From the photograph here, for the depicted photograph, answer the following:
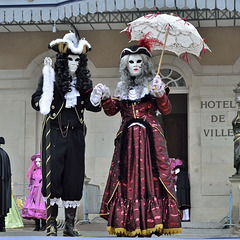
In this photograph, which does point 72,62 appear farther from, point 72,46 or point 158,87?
point 158,87

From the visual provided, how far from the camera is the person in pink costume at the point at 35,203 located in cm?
1351

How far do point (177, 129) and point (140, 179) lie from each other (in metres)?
13.6

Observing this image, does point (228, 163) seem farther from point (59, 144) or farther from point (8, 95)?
point (59, 144)

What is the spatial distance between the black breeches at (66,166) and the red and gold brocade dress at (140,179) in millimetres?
429

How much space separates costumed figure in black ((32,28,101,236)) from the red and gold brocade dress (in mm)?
376

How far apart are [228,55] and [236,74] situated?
51cm

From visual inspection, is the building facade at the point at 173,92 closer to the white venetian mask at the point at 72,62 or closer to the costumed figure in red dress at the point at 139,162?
the costumed figure in red dress at the point at 139,162

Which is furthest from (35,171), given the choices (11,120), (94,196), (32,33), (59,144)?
(59,144)

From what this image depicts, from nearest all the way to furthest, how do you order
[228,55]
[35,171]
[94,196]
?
[35,171] < [94,196] < [228,55]

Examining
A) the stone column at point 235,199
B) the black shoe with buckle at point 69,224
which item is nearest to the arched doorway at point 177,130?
the stone column at point 235,199

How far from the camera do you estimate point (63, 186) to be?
7.41 m

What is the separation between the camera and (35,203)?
13727mm

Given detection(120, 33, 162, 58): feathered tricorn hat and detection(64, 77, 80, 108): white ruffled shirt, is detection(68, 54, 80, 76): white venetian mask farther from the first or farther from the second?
detection(120, 33, 162, 58): feathered tricorn hat

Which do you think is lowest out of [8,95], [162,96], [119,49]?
[162,96]
